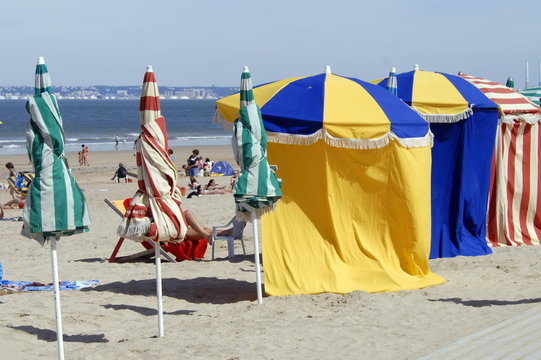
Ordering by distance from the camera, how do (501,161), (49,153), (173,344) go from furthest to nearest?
(501,161)
(173,344)
(49,153)

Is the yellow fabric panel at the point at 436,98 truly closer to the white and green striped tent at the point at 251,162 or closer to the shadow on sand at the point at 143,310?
the white and green striped tent at the point at 251,162

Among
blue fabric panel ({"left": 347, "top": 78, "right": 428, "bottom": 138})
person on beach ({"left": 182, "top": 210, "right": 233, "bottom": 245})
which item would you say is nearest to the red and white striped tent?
blue fabric panel ({"left": 347, "top": 78, "right": 428, "bottom": 138})

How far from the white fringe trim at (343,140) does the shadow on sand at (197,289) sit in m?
1.71

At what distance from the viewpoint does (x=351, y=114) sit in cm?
877

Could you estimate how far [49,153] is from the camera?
634 cm

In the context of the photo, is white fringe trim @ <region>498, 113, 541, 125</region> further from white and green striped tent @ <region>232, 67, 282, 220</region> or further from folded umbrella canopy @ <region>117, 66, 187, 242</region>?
folded umbrella canopy @ <region>117, 66, 187, 242</region>

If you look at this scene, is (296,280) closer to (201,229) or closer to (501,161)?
(201,229)

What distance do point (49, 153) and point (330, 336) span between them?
9.05 feet

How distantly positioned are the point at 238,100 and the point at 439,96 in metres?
3.18

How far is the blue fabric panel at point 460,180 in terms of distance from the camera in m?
11.0

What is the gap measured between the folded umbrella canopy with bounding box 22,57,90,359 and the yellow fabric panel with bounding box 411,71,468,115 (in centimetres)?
575

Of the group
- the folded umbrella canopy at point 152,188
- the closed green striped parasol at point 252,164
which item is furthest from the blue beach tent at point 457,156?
the folded umbrella canopy at point 152,188

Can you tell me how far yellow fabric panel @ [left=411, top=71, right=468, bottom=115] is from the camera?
10844mm

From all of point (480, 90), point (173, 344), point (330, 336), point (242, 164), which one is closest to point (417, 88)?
point (480, 90)
